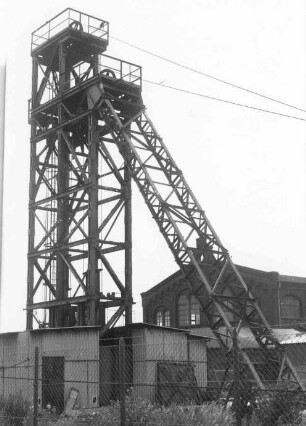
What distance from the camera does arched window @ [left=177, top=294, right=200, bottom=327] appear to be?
49656mm

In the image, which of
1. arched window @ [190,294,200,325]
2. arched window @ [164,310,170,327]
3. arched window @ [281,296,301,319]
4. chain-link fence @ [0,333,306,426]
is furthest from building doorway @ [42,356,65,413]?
arched window @ [164,310,170,327]

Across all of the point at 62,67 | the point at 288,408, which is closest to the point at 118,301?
the point at 62,67

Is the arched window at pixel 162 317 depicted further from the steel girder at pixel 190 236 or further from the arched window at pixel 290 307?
the steel girder at pixel 190 236

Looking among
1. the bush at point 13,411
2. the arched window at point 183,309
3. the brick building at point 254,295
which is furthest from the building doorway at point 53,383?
the arched window at point 183,309

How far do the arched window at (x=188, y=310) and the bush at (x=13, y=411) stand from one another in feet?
113

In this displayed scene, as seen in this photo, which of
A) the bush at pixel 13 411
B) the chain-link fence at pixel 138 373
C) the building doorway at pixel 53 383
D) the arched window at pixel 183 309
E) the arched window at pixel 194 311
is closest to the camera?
the bush at pixel 13 411

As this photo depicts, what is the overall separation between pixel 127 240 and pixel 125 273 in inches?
53.1

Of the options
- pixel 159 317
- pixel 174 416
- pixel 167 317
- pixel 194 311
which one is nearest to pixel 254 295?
pixel 194 311

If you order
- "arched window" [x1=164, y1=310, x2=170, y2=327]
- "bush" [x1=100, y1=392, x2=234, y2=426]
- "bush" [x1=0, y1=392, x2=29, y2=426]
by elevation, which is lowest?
"bush" [x1=0, y1=392, x2=29, y2=426]

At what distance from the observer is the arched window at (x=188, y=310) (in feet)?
163

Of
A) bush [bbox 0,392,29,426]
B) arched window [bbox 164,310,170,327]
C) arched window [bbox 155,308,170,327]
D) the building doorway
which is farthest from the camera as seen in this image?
arched window [bbox 155,308,170,327]

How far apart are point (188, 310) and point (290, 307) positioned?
8179mm

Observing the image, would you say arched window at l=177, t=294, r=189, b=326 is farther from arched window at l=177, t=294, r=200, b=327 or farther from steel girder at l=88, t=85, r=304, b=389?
steel girder at l=88, t=85, r=304, b=389

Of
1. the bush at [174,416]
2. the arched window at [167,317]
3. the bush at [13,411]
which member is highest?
the arched window at [167,317]
